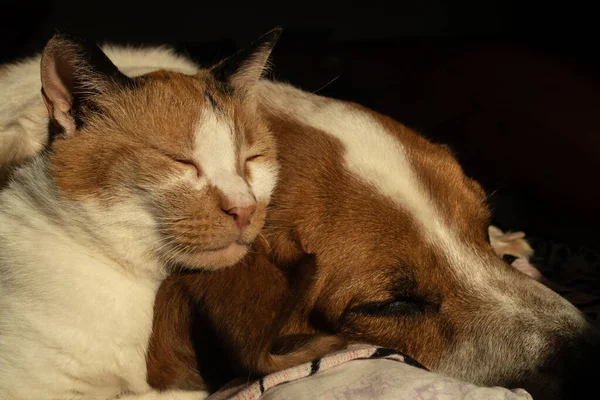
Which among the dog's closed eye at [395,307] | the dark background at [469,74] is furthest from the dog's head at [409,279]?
the dark background at [469,74]

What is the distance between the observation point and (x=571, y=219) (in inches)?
104

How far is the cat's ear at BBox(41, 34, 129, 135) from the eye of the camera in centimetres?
133

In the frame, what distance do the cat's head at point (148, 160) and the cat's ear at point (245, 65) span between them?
16 cm

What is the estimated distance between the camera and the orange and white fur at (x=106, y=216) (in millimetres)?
1353

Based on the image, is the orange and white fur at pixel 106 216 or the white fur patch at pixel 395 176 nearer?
the orange and white fur at pixel 106 216

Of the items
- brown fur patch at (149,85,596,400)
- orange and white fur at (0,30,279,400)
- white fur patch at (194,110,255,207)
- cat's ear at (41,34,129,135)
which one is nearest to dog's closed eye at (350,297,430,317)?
brown fur patch at (149,85,596,400)

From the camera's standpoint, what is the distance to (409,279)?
1.63 meters

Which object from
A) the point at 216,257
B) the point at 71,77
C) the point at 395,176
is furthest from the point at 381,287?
the point at 71,77

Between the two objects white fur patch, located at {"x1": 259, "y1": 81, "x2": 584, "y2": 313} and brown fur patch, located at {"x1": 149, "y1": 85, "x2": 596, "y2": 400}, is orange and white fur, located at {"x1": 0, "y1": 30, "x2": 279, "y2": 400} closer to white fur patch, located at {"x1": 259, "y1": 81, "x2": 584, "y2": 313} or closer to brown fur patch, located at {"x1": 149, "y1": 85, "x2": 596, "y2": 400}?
brown fur patch, located at {"x1": 149, "y1": 85, "x2": 596, "y2": 400}

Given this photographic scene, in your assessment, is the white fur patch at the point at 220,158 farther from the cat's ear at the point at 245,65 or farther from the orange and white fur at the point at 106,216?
the cat's ear at the point at 245,65

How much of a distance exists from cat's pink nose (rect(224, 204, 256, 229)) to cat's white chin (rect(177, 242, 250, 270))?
0.06 m

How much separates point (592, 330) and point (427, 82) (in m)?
1.62

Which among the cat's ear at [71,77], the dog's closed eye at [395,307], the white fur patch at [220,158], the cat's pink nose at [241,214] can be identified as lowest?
the dog's closed eye at [395,307]

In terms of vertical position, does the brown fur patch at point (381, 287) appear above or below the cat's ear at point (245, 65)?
below
